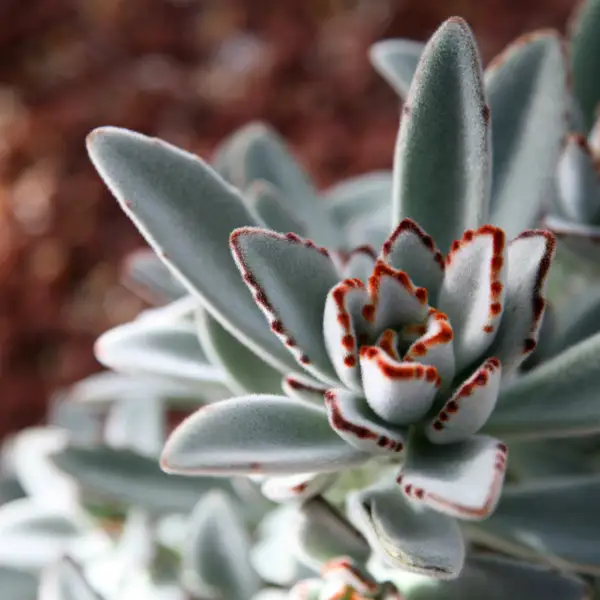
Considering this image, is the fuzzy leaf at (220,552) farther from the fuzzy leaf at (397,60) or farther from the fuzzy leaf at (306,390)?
the fuzzy leaf at (397,60)

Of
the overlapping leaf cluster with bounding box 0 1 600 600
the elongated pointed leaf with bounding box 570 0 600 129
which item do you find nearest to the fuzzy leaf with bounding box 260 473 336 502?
the overlapping leaf cluster with bounding box 0 1 600 600

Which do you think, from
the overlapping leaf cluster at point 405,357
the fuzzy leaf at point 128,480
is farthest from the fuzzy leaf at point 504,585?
the fuzzy leaf at point 128,480

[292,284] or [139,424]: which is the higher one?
[292,284]

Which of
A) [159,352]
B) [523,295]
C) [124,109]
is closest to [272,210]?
[159,352]

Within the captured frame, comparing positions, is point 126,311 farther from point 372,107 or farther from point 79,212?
point 372,107

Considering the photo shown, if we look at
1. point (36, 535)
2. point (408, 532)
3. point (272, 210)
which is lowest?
point (36, 535)

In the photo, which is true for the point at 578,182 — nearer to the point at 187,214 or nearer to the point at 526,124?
the point at 526,124

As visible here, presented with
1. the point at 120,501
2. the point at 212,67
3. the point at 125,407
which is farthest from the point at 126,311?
the point at 120,501
